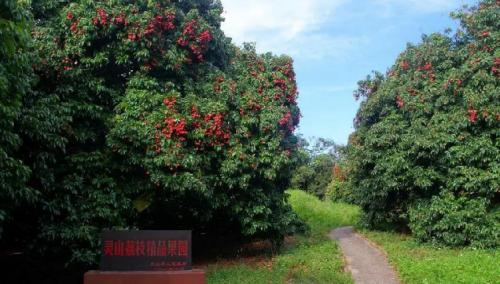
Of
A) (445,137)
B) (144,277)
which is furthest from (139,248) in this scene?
(445,137)

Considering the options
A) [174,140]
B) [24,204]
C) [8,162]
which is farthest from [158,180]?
[8,162]

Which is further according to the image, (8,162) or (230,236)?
(230,236)

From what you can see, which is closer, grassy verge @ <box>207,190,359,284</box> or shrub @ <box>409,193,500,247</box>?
grassy verge @ <box>207,190,359,284</box>

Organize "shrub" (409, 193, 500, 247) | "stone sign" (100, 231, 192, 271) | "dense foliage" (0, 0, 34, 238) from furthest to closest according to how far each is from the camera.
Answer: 1. "shrub" (409, 193, 500, 247)
2. "stone sign" (100, 231, 192, 271)
3. "dense foliage" (0, 0, 34, 238)

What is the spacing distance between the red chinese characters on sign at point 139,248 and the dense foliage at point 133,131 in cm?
171

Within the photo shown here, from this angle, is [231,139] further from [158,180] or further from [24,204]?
[24,204]

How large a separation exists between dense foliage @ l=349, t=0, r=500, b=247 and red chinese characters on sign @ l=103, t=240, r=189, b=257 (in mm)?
7483

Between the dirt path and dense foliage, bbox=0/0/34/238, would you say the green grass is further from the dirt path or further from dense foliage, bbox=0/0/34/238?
dense foliage, bbox=0/0/34/238

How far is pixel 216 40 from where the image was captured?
451 inches

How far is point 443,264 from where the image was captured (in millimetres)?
10617

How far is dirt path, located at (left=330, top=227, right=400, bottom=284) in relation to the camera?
34.7ft

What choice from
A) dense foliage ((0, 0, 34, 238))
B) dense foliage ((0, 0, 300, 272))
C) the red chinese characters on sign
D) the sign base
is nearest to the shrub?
dense foliage ((0, 0, 300, 272))

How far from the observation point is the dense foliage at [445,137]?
1180 centimetres

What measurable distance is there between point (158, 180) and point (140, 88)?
1.88 metres
